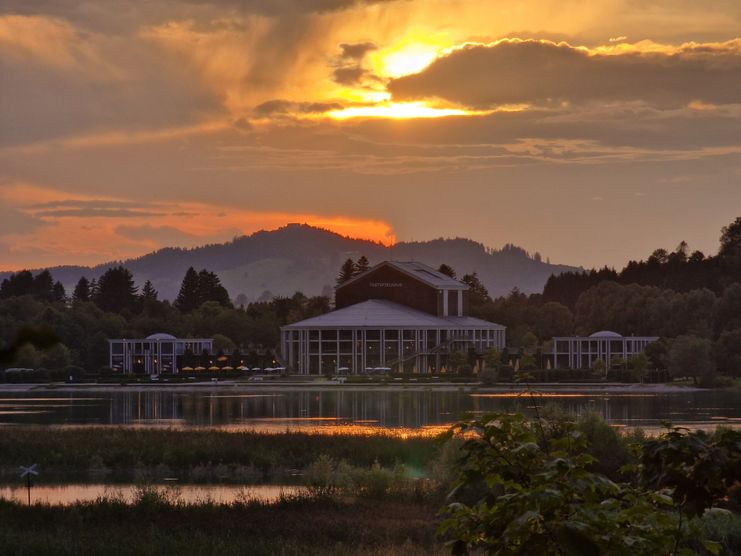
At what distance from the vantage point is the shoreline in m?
152

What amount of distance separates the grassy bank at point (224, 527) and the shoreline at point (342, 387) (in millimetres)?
110531

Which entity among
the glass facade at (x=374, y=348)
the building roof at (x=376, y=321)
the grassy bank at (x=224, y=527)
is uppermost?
the building roof at (x=376, y=321)

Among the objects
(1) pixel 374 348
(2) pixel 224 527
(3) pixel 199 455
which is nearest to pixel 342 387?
(1) pixel 374 348

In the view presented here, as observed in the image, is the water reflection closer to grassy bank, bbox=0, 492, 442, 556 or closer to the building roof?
grassy bank, bbox=0, 492, 442, 556

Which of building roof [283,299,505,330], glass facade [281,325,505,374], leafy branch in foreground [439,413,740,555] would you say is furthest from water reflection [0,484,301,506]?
building roof [283,299,505,330]

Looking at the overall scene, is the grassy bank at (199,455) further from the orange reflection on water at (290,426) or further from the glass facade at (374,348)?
the glass facade at (374,348)

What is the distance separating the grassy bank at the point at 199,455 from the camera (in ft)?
171

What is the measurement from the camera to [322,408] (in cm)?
10719

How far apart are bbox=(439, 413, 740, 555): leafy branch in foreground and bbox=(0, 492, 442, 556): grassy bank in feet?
44.6

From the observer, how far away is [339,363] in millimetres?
192875

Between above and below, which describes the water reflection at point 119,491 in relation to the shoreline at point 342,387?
below

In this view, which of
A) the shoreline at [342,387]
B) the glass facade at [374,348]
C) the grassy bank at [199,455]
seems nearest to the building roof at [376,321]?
the glass facade at [374,348]

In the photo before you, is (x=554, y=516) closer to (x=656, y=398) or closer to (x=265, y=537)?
(x=265, y=537)

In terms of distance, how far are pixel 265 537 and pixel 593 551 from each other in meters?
19.5
